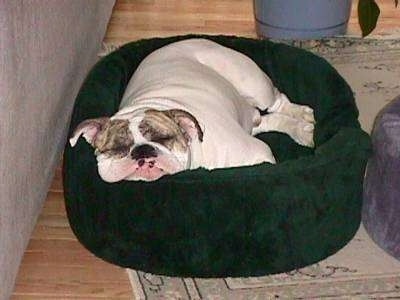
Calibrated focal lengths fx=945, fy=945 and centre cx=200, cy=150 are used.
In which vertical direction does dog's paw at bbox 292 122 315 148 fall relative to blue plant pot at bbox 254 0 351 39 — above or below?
above

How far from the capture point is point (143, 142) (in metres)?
2.17

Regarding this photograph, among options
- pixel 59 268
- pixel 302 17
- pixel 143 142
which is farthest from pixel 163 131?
pixel 302 17

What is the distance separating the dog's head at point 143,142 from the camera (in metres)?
2.15

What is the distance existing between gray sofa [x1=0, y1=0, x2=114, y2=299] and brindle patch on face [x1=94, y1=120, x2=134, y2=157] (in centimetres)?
16

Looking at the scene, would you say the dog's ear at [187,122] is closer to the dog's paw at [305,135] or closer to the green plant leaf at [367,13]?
the dog's paw at [305,135]

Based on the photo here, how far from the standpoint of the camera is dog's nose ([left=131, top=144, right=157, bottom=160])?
214 cm

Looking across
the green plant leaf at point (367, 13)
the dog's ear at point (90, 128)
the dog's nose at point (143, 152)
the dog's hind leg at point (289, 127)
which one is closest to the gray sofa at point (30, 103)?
the dog's ear at point (90, 128)

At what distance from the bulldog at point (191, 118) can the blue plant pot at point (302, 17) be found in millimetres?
718

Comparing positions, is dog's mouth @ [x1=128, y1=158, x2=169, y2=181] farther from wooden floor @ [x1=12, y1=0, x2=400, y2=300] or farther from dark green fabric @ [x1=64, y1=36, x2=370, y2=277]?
wooden floor @ [x1=12, y1=0, x2=400, y2=300]

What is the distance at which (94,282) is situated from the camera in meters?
2.29

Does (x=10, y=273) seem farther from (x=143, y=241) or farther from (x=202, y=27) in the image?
(x=202, y=27)

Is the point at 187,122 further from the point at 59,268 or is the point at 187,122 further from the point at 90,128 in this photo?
the point at 59,268

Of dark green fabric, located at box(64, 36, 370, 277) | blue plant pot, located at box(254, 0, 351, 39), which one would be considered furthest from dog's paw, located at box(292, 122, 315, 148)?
blue plant pot, located at box(254, 0, 351, 39)

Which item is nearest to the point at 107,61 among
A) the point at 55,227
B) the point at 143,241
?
the point at 55,227
